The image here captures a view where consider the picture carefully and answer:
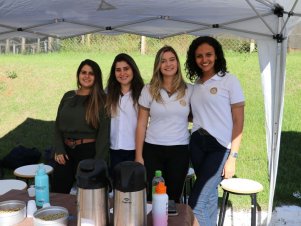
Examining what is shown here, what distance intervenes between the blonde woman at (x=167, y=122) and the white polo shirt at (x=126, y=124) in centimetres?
14

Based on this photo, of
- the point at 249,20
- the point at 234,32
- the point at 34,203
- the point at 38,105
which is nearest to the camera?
the point at 34,203

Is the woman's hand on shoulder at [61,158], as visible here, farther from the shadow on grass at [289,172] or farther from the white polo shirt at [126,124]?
the shadow on grass at [289,172]

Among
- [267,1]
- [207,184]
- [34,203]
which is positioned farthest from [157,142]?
[267,1]

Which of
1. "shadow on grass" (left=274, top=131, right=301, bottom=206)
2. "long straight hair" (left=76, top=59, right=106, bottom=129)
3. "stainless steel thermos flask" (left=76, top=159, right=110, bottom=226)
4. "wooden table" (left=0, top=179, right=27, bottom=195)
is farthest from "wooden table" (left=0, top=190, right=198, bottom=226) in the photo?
"shadow on grass" (left=274, top=131, right=301, bottom=206)

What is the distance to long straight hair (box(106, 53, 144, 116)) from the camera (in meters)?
2.96

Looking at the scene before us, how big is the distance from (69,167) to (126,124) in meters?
0.62

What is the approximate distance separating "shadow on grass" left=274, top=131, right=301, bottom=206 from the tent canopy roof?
81.7 inches

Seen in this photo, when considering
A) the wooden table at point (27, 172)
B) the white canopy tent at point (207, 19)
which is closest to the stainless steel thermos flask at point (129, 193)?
the white canopy tent at point (207, 19)

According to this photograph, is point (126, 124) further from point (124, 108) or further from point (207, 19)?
point (207, 19)

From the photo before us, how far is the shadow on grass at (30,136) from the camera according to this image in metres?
6.68

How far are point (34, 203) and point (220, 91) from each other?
1.46 m

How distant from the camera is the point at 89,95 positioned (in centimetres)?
302

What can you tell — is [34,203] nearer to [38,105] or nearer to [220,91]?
[220,91]

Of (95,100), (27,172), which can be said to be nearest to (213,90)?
(95,100)
